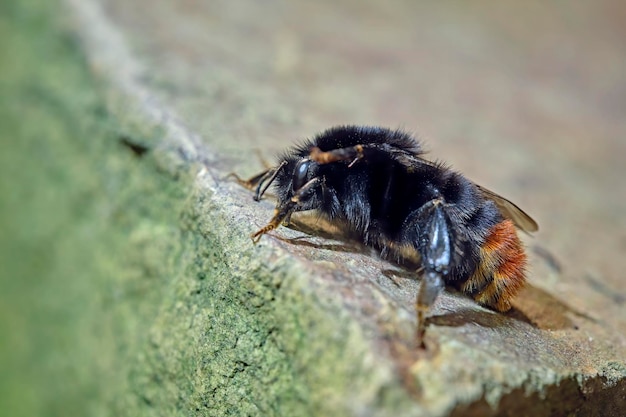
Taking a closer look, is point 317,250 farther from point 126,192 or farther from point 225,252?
point 126,192

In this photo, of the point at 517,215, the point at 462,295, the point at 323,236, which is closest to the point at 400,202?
the point at 323,236

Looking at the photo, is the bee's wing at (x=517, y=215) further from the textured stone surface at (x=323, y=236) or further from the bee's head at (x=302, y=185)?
the bee's head at (x=302, y=185)

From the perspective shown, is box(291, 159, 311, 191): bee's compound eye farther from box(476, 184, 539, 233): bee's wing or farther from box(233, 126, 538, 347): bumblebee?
box(476, 184, 539, 233): bee's wing

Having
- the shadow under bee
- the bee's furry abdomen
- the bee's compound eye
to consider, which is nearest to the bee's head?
the bee's compound eye

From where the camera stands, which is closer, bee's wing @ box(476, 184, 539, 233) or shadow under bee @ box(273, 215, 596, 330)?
shadow under bee @ box(273, 215, 596, 330)

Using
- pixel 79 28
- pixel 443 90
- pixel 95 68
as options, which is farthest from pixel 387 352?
pixel 443 90

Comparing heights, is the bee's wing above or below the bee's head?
above

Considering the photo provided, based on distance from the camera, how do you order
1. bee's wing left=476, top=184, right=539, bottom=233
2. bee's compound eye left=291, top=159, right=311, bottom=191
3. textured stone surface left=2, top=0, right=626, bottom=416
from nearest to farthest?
1. textured stone surface left=2, top=0, right=626, bottom=416
2. bee's compound eye left=291, top=159, right=311, bottom=191
3. bee's wing left=476, top=184, right=539, bottom=233
